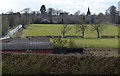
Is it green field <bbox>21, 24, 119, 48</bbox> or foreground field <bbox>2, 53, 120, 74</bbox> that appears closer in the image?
foreground field <bbox>2, 53, 120, 74</bbox>

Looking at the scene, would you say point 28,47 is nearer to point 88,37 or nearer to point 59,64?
point 59,64

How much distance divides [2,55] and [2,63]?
1.29m

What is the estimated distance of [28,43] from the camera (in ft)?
89.8

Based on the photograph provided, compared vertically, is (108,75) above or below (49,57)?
below

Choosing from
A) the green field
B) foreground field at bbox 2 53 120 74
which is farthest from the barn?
the green field

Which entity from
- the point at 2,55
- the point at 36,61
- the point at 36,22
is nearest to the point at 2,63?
the point at 2,55

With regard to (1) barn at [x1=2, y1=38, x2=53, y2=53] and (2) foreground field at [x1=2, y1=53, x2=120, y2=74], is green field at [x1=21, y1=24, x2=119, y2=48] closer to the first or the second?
(1) barn at [x1=2, y1=38, x2=53, y2=53]

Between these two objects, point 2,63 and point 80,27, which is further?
point 80,27

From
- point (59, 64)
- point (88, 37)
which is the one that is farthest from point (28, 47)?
point (88, 37)

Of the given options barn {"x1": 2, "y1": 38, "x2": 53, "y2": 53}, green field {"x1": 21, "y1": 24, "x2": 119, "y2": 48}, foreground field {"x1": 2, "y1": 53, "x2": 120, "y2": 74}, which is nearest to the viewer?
foreground field {"x1": 2, "y1": 53, "x2": 120, "y2": 74}

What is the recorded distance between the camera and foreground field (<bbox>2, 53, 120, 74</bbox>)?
1711 cm

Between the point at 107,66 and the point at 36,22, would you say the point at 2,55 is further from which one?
the point at 36,22

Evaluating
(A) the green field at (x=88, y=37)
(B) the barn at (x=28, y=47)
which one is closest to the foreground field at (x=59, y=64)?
(B) the barn at (x=28, y=47)

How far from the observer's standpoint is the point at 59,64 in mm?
17766
